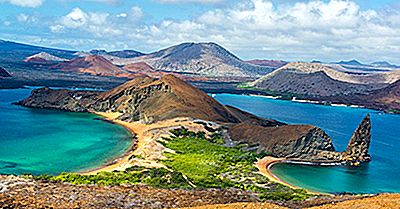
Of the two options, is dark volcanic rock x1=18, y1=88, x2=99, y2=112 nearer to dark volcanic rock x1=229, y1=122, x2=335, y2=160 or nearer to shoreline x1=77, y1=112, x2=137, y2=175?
shoreline x1=77, y1=112, x2=137, y2=175

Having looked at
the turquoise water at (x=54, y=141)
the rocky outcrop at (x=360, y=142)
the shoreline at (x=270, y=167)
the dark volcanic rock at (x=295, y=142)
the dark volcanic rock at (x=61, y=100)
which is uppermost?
the rocky outcrop at (x=360, y=142)

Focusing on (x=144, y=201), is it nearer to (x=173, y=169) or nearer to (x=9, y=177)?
(x=9, y=177)

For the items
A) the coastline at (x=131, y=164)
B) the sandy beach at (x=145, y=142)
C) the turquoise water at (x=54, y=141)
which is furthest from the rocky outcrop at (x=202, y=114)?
the turquoise water at (x=54, y=141)

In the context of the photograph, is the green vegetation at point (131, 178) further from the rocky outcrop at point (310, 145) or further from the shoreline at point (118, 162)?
the rocky outcrop at point (310, 145)

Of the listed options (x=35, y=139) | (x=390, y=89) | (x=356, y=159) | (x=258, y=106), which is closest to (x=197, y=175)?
(x=356, y=159)

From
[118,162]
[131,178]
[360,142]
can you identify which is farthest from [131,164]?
[360,142]

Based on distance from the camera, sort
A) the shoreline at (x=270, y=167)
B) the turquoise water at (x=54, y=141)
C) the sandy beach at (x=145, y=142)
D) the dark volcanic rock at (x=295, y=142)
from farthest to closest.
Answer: the dark volcanic rock at (x=295, y=142)
the turquoise water at (x=54, y=141)
the sandy beach at (x=145, y=142)
the shoreline at (x=270, y=167)
